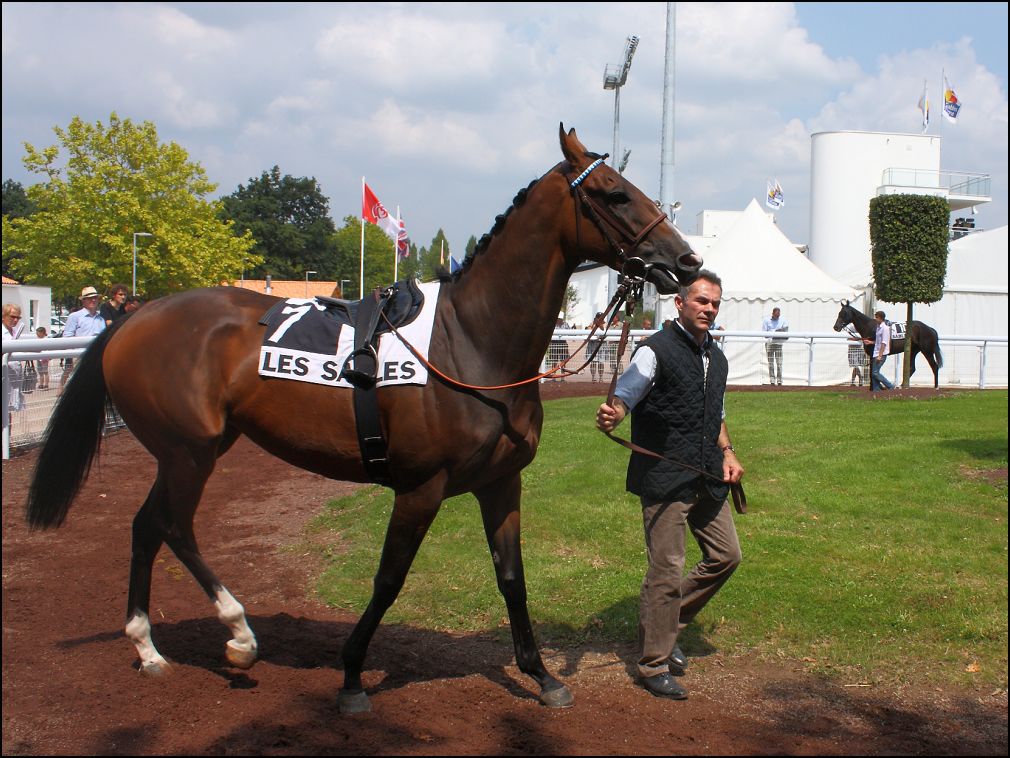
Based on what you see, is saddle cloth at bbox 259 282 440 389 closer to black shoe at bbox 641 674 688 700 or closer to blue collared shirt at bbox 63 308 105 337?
black shoe at bbox 641 674 688 700

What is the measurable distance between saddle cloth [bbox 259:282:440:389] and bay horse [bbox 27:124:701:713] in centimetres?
6

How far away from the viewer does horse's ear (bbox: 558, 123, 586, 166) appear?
3.85 meters

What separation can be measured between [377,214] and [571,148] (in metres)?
22.6

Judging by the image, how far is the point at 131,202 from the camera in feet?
103

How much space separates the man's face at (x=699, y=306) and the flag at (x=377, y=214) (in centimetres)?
2136

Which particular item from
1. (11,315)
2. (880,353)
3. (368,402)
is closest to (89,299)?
(11,315)

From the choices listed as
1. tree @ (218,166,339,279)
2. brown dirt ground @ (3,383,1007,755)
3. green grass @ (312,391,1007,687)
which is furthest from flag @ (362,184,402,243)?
tree @ (218,166,339,279)

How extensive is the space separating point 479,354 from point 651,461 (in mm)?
1041

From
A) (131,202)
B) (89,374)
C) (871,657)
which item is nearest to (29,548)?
(89,374)

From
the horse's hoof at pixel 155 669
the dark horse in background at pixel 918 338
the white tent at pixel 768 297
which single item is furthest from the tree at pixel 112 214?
the horse's hoof at pixel 155 669

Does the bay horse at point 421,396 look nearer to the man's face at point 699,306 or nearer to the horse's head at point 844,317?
the man's face at point 699,306

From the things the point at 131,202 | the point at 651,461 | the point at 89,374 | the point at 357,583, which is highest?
the point at 131,202

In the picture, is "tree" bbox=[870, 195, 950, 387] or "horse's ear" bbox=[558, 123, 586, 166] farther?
"tree" bbox=[870, 195, 950, 387]

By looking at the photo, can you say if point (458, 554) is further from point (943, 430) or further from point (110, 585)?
point (943, 430)
